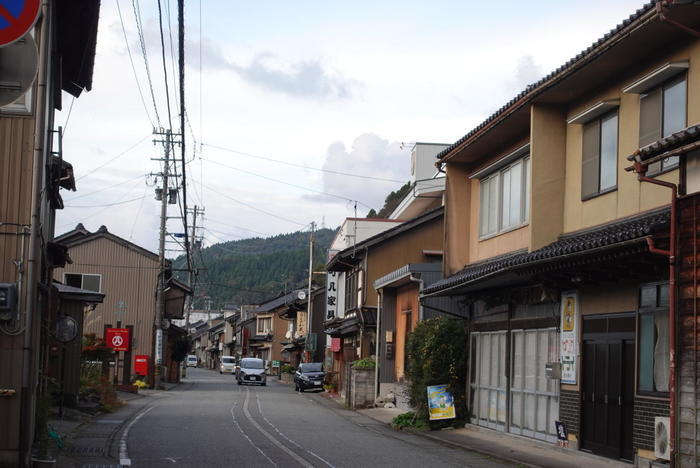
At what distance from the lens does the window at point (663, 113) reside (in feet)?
49.6

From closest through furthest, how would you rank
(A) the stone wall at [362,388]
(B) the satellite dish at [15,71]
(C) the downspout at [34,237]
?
(B) the satellite dish at [15,71] → (C) the downspout at [34,237] → (A) the stone wall at [362,388]

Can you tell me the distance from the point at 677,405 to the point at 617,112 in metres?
7.00

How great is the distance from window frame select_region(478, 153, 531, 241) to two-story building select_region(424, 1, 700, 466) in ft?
0.20

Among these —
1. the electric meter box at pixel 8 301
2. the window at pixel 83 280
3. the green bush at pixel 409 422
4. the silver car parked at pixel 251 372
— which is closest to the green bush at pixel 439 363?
the green bush at pixel 409 422

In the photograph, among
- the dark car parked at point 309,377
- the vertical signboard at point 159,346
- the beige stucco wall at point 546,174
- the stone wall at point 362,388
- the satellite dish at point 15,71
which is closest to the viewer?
the satellite dish at point 15,71

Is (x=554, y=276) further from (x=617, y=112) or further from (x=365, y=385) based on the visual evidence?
(x=365, y=385)

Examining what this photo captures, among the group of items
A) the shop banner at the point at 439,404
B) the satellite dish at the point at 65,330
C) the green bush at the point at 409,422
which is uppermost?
the satellite dish at the point at 65,330

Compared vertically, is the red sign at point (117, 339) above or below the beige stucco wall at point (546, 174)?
below

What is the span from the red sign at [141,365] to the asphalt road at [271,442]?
17.8 meters

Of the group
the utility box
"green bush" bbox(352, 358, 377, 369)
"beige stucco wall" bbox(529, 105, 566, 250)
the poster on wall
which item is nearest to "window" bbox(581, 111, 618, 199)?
"beige stucco wall" bbox(529, 105, 566, 250)

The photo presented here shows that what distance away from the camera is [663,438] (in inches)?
507

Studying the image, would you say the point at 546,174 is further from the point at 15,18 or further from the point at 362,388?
the point at 362,388

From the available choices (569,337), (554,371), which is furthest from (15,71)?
(554,371)

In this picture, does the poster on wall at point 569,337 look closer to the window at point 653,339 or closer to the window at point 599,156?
the window at point 599,156
